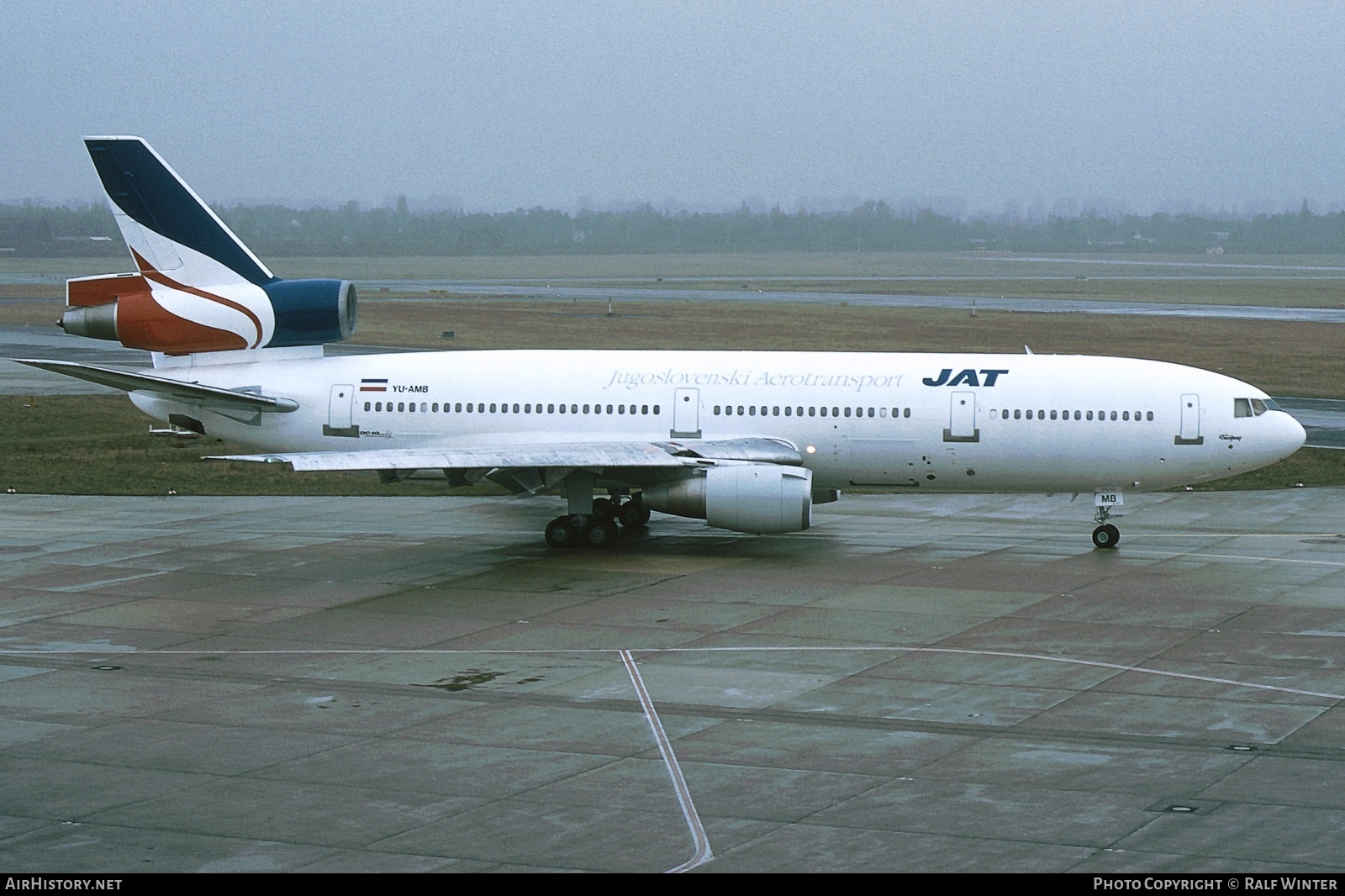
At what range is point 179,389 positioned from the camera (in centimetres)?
3222

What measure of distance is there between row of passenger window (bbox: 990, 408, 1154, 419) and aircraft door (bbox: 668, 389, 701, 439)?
6.07 m

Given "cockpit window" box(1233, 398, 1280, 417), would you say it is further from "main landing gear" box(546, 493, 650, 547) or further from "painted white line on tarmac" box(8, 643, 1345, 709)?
"main landing gear" box(546, 493, 650, 547)

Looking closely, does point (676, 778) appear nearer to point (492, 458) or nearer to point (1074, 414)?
point (492, 458)

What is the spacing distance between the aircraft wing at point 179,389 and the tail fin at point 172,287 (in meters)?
1.25

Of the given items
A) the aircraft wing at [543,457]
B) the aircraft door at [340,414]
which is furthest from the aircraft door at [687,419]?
the aircraft door at [340,414]

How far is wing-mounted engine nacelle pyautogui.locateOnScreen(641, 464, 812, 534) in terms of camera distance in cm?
3075

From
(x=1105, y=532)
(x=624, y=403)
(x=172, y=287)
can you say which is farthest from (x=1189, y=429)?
(x=172, y=287)

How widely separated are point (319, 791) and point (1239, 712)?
38.0 feet

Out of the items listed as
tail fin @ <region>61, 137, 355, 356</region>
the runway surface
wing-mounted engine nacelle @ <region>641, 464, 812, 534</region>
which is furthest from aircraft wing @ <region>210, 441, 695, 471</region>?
tail fin @ <region>61, 137, 355, 356</region>

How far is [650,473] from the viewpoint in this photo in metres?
31.7

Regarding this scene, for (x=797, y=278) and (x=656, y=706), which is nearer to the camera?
(x=656, y=706)

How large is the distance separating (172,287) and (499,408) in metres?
7.55

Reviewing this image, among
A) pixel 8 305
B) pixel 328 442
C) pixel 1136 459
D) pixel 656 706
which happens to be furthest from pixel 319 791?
pixel 8 305

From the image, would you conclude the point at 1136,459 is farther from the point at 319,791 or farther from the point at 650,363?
the point at 319,791
